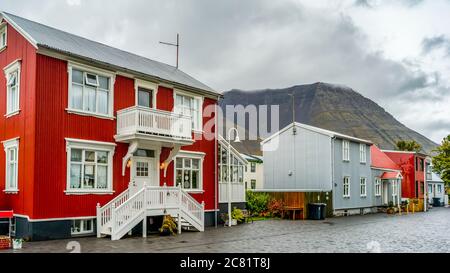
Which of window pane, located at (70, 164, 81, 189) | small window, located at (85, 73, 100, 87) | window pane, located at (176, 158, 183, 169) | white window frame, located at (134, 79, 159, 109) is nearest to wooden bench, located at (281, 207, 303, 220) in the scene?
window pane, located at (176, 158, 183, 169)

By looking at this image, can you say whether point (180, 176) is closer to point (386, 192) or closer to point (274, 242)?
point (274, 242)

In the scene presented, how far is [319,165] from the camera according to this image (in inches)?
1428

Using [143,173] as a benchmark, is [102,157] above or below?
above

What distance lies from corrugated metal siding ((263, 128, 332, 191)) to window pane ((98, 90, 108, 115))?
19.6 meters

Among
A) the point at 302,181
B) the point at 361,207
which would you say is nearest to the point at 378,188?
the point at 361,207

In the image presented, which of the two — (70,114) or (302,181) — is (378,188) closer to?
(302,181)

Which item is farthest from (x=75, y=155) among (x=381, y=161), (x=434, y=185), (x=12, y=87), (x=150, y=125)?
(x=434, y=185)

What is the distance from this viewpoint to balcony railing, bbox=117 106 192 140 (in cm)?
2048

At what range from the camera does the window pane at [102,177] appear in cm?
2038

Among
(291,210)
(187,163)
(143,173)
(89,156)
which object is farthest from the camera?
(291,210)

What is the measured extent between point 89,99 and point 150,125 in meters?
2.77

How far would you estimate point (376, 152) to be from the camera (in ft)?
161

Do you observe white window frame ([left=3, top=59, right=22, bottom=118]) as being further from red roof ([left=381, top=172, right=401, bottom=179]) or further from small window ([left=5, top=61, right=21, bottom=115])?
red roof ([left=381, top=172, right=401, bottom=179])

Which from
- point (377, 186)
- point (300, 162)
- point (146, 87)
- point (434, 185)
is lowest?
point (434, 185)
